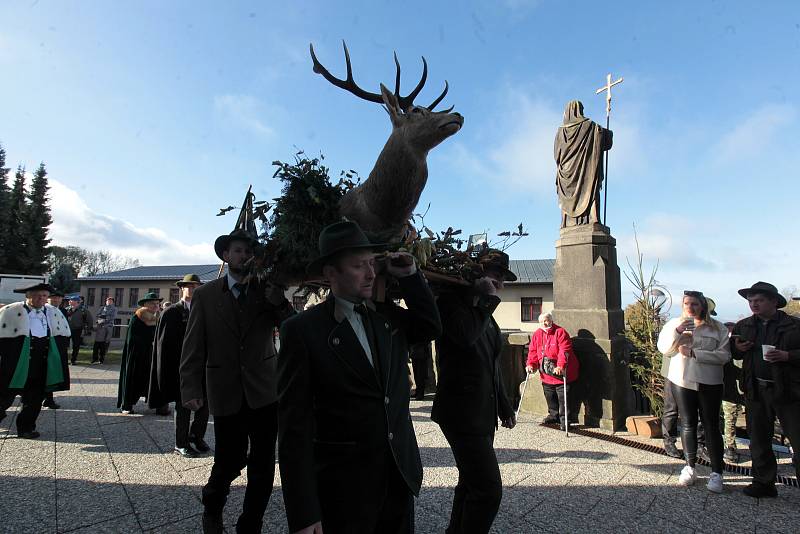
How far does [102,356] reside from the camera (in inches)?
597

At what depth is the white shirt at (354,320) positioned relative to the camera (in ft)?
6.80

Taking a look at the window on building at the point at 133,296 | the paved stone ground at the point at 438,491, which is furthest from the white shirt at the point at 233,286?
the window on building at the point at 133,296

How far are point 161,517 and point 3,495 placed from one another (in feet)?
5.48

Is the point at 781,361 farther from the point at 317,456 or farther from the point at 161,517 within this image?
the point at 161,517

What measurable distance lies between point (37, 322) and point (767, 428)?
957cm

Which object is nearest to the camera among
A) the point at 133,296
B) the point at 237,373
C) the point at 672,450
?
the point at 237,373

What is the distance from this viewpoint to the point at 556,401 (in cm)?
699

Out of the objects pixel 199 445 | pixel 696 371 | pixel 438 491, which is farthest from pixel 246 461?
pixel 696 371

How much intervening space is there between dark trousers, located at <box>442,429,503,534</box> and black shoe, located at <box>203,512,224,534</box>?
160cm

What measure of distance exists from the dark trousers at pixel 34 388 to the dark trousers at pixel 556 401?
7.47 metres

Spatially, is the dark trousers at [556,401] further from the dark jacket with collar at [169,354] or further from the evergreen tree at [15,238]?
the evergreen tree at [15,238]

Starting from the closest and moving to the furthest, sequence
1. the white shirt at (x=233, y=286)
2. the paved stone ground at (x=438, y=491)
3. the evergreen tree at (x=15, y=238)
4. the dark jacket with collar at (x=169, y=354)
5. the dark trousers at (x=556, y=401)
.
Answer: the white shirt at (x=233, y=286) < the paved stone ground at (x=438, y=491) < the dark jacket with collar at (x=169, y=354) < the dark trousers at (x=556, y=401) < the evergreen tree at (x=15, y=238)

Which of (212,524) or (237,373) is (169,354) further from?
(212,524)

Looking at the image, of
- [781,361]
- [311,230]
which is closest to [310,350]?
[311,230]
